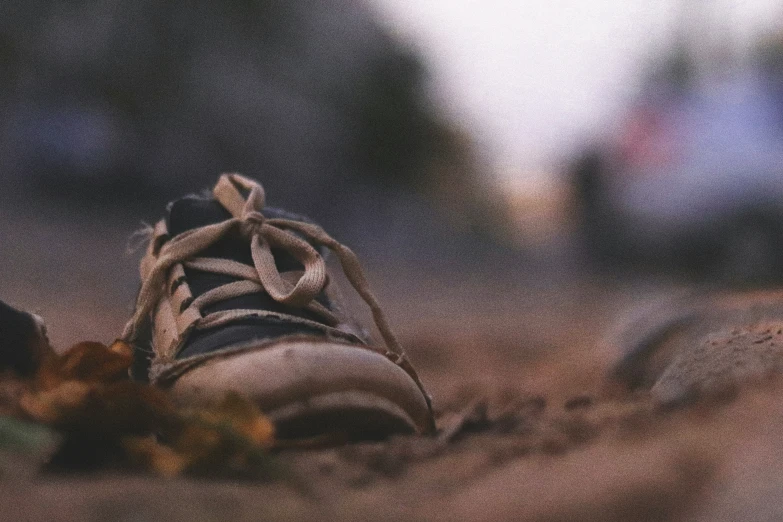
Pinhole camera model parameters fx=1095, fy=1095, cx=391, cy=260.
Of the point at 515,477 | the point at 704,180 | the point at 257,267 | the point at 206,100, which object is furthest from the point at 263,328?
the point at 206,100

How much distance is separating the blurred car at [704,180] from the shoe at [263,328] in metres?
5.09

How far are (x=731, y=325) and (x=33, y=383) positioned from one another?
5.74ft

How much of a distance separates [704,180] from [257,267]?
19.6 ft

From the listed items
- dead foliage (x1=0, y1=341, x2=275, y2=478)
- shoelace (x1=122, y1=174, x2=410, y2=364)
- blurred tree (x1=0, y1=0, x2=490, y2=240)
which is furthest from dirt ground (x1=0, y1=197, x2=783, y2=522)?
blurred tree (x1=0, y1=0, x2=490, y2=240)

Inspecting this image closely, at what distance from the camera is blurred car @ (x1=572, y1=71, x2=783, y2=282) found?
7.28 meters

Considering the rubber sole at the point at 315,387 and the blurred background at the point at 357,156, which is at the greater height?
the blurred background at the point at 357,156

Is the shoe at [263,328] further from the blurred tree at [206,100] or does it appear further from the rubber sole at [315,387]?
the blurred tree at [206,100]

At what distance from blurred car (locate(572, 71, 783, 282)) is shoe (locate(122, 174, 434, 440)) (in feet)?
16.7

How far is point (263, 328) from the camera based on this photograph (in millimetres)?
1893

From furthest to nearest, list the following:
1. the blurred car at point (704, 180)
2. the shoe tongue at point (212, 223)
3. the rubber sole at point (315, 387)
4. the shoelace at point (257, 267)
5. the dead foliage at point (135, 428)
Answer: the blurred car at point (704, 180) < the shoe tongue at point (212, 223) < the shoelace at point (257, 267) < the rubber sole at point (315, 387) < the dead foliage at point (135, 428)

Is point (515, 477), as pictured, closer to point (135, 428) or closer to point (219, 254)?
point (135, 428)

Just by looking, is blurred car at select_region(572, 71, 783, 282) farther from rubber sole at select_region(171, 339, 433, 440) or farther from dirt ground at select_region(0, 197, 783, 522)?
rubber sole at select_region(171, 339, 433, 440)

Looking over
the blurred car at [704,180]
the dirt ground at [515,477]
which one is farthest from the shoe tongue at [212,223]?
the blurred car at [704,180]

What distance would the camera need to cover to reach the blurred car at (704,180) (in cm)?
728
